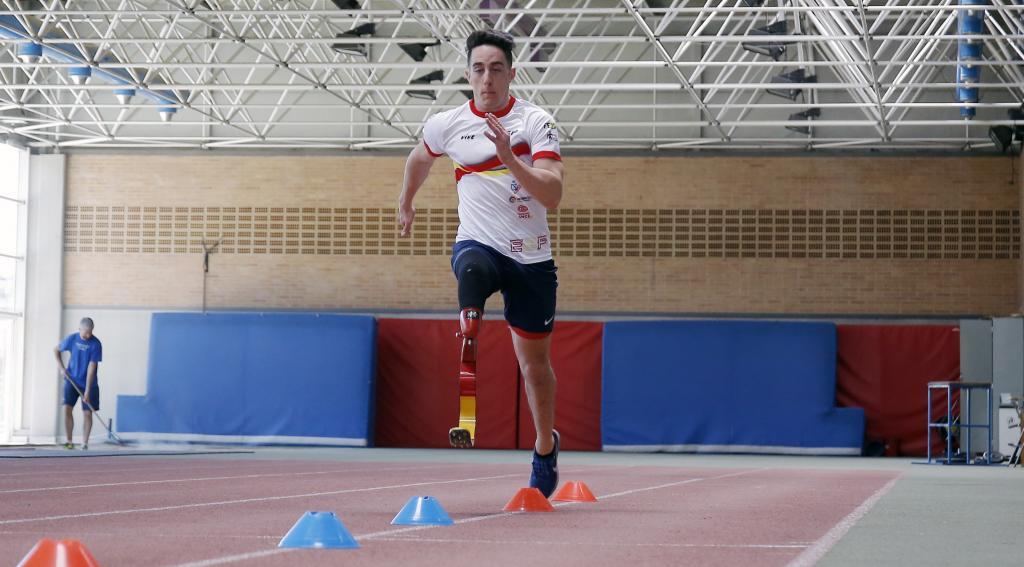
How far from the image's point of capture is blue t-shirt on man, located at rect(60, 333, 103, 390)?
19219 mm

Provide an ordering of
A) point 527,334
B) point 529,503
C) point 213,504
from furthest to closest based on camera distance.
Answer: point 213,504 → point 527,334 → point 529,503

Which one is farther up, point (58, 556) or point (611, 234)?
point (611, 234)

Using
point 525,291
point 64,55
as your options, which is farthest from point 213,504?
point 64,55

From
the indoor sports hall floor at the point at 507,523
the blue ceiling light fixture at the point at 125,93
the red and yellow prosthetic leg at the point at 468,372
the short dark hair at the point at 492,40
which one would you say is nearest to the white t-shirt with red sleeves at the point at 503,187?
the short dark hair at the point at 492,40

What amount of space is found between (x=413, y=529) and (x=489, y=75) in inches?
83.3

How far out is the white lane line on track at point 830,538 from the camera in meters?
3.89

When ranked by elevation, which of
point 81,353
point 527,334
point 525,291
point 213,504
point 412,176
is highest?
point 412,176

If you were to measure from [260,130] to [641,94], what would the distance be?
23.7 feet

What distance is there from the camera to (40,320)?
25.9 meters

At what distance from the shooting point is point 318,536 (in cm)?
397

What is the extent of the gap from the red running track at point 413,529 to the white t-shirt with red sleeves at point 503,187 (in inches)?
45.9

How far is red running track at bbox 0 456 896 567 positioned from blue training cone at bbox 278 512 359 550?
0.22ft

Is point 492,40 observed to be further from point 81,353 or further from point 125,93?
point 125,93

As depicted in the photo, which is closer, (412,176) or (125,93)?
(412,176)
